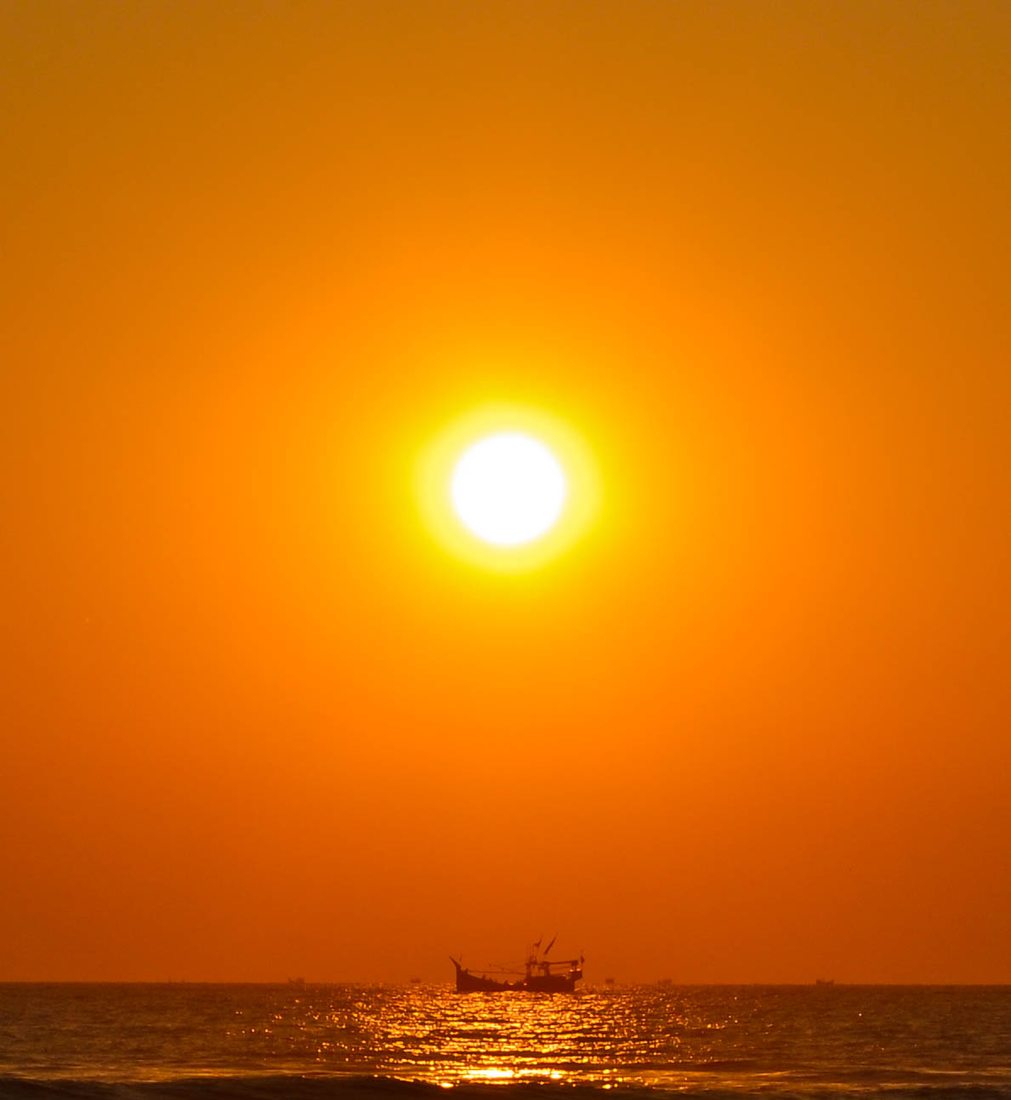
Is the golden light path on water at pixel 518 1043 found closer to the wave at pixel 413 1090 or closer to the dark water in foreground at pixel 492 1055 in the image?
the dark water in foreground at pixel 492 1055

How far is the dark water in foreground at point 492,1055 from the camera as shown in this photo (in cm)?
7212

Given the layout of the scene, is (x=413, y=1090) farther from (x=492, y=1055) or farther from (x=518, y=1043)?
(x=518, y=1043)

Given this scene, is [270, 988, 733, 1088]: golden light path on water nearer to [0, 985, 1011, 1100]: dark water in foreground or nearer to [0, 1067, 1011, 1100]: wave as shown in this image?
[0, 985, 1011, 1100]: dark water in foreground

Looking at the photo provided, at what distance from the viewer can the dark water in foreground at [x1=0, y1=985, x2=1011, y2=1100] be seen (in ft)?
237

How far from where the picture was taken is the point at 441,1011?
179 m

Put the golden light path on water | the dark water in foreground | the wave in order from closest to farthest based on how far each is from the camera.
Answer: the wave, the dark water in foreground, the golden light path on water

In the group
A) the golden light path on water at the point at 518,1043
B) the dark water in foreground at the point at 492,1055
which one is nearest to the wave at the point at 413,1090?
the dark water in foreground at the point at 492,1055

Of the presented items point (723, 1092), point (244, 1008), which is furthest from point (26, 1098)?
point (244, 1008)

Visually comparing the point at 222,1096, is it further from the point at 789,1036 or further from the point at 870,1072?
the point at 789,1036

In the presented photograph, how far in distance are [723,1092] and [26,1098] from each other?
98.5 feet

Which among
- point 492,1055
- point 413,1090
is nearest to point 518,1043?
point 492,1055

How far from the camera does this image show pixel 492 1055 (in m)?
100

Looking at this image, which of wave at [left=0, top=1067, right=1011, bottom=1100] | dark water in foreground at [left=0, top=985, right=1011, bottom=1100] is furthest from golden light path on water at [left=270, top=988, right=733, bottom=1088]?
wave at [left=0, top=1067, right=1011, bottom=1100]

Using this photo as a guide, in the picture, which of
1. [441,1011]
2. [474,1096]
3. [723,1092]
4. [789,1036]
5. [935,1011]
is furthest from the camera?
[935,1011]
